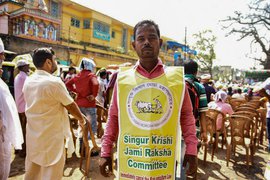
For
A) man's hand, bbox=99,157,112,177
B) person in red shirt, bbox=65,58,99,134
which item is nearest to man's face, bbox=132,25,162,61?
man's hand, bbox=99,157,112,177

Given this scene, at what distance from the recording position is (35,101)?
2.36 metres

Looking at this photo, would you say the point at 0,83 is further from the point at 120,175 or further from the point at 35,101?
the point at 120,175

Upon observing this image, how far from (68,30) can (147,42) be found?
2069 centimetres

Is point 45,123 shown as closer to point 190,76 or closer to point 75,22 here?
point 190,76

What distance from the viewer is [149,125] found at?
1603mm

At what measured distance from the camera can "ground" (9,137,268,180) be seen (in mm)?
3909

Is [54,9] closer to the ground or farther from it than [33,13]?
farther from it

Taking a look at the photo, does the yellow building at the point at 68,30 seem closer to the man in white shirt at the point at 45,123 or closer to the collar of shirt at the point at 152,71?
the man in white shirt at the point at 45,123

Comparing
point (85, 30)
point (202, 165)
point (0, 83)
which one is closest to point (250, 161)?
point (202, 165)

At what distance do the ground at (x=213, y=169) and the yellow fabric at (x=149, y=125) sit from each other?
245 cm

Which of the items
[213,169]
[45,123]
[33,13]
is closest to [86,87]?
[45,123]

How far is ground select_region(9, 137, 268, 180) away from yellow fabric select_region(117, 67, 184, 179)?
2447 millimetres

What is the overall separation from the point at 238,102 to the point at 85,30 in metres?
17.8

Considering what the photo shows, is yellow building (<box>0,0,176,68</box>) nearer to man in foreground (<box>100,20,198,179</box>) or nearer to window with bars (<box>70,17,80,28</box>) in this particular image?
window with bars (<box>70,17,80,28</box>)
